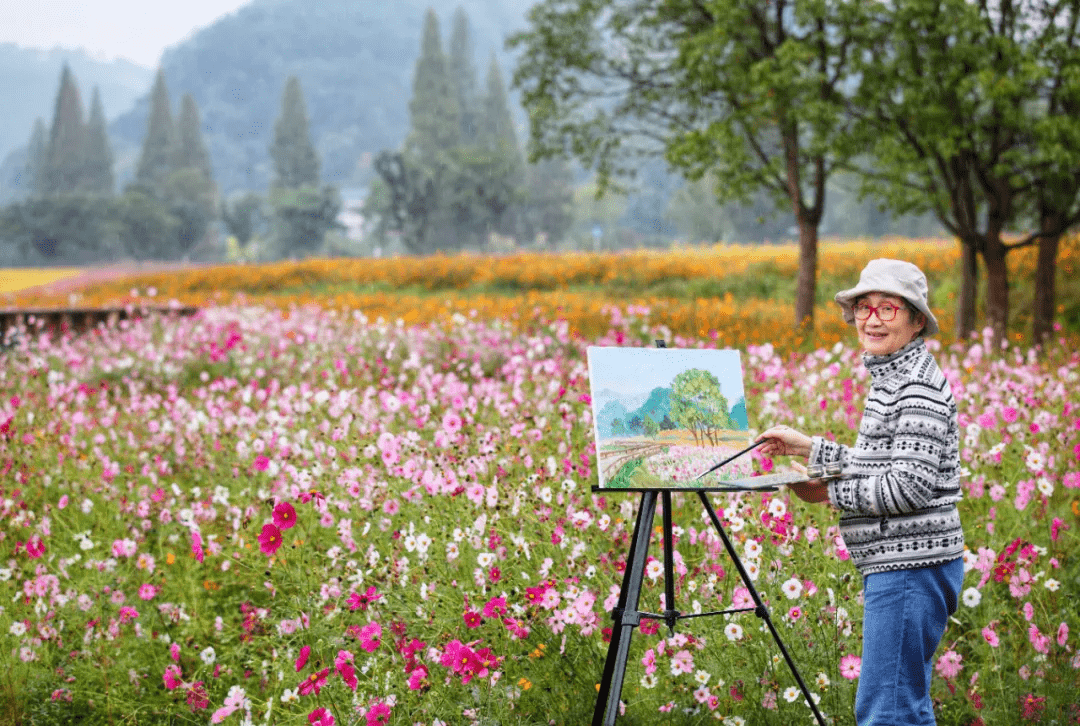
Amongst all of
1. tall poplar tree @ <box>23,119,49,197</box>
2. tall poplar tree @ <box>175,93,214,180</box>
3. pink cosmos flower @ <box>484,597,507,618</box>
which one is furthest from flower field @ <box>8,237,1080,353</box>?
tall poplar tree @ <box>175,93,214,180</box>

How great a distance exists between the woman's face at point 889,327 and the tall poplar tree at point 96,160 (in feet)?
228

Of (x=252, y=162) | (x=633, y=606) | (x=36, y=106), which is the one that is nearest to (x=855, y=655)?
(x=633, y=606)

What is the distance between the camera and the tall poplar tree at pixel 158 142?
67875 millimetres

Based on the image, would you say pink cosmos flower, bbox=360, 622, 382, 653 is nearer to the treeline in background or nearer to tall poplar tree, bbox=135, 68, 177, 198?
the treeline in background

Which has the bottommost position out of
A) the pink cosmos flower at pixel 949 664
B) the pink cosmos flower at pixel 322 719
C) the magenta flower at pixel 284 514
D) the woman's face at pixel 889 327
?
the pink cosmos flower at pixel 949 664

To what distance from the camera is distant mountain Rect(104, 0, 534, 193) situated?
144250 millimetres

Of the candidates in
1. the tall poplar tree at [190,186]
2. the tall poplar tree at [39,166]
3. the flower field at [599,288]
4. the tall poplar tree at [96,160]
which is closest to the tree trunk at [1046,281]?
the flower field at [599,288]

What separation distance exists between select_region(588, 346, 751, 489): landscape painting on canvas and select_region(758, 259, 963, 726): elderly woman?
1.21 ft

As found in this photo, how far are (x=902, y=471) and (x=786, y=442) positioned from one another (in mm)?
367

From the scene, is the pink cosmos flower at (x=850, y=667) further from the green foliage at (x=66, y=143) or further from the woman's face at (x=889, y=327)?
the green foliage at (x=66, y=143)

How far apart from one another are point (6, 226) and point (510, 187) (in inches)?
1099

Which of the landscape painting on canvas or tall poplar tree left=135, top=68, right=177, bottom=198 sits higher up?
tall poplar tree left=135, top=68, right=177, bottom=198

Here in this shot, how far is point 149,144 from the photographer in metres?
68.4

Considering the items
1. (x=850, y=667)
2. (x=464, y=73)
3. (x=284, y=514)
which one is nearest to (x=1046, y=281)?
(x=850, y=667)
